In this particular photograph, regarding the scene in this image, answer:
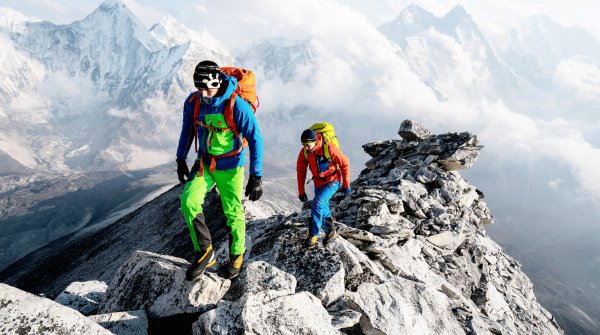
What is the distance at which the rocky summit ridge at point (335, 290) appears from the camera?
620 cm

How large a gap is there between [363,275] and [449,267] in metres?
7.51

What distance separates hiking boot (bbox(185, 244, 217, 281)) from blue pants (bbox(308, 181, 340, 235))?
11.2ft

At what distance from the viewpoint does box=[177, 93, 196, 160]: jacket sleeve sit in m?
8.08

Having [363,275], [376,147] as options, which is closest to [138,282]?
[363,275]

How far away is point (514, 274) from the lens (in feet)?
68.8

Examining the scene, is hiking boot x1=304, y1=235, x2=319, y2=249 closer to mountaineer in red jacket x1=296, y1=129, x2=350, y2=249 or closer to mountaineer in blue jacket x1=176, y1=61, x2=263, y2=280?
mountaineer in red jacket x1=296, y1=129, x2=350, y2=249

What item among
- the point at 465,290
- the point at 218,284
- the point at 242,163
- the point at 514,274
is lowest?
the point at 514,274

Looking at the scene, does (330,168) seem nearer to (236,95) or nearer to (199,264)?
(236,95)

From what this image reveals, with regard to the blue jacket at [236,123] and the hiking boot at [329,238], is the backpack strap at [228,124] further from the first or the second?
the hiking boot at [329,238]

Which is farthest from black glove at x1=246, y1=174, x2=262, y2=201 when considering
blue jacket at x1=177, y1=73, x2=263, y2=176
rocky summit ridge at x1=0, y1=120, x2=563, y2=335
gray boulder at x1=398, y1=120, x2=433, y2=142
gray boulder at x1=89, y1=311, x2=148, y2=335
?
gray boulder at x1=398, y1=120, x2=433, y2=142

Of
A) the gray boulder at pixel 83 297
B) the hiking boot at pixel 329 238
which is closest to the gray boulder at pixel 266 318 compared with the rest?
the hiking boot at pixel 329 238

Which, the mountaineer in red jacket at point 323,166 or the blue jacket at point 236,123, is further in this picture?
the mountaineer in red jacket at point 323,166

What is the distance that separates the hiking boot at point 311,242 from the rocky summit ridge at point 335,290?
0.17 meters

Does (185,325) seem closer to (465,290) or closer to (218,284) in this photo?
(218,284)
